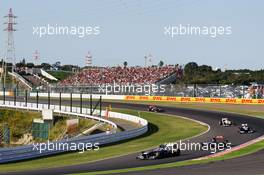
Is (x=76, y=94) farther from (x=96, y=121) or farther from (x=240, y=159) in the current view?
(x=240, y=159)

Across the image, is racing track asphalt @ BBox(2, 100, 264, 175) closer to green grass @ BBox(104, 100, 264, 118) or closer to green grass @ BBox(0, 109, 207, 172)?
green grass @ BBox(0, 109, 207, 172)

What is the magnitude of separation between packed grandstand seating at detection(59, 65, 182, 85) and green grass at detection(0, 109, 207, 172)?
41175mm

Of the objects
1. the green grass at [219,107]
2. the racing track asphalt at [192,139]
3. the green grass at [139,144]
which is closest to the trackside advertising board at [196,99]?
the green grass at [219,107]

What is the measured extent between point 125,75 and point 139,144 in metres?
68.7

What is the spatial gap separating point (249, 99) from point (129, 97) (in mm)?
20977

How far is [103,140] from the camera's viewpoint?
3831cm

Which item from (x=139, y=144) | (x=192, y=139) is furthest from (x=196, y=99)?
(x=139, y=144)

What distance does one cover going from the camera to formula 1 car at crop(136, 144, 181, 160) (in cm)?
3059

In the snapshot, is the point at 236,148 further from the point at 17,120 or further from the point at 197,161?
the point at 17,120

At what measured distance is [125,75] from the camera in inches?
4208

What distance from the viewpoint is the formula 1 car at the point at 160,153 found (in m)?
30.6

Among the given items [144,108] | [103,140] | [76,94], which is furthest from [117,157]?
[76,94]

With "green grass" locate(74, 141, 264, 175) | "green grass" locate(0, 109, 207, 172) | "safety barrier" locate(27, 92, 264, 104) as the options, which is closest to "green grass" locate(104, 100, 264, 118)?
"safety barrier" locate(27, 92, 264, 104)

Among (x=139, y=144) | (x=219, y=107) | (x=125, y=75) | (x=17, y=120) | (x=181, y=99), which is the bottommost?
(x=17, y=120)
